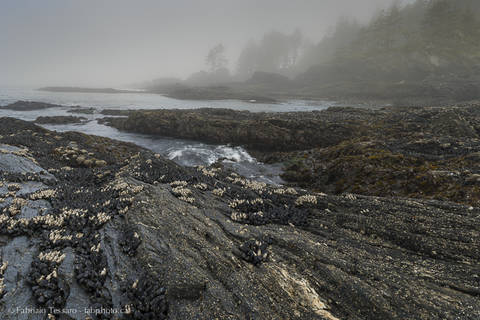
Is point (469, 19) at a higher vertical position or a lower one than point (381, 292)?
higher

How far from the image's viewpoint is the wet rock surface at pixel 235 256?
15.1 ft

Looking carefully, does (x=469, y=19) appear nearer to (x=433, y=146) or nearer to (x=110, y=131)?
(x=433, y=146)

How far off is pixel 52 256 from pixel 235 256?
15.9 ft

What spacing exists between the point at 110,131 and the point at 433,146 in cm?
4621

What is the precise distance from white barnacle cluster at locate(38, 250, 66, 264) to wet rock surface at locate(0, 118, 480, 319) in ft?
0.09

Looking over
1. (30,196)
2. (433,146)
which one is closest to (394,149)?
(433,146)

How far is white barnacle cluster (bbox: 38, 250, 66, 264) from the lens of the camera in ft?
16.9

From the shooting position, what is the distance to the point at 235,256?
6.02 meters

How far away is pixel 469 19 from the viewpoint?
96.8 meters

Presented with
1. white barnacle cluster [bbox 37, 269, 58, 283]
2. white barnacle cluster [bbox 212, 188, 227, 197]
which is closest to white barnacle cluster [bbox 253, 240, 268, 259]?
white barnacle cluster [bbox 212, 188, 227, 197]

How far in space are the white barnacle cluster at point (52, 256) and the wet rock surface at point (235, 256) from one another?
27mm

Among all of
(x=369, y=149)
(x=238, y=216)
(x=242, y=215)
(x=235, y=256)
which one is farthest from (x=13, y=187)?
(x=369, y=149)

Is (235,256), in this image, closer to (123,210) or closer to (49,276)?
(49,276)

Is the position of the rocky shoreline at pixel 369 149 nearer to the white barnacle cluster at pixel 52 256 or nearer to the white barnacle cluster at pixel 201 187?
the white barnacle cluster at pixel 201 187
